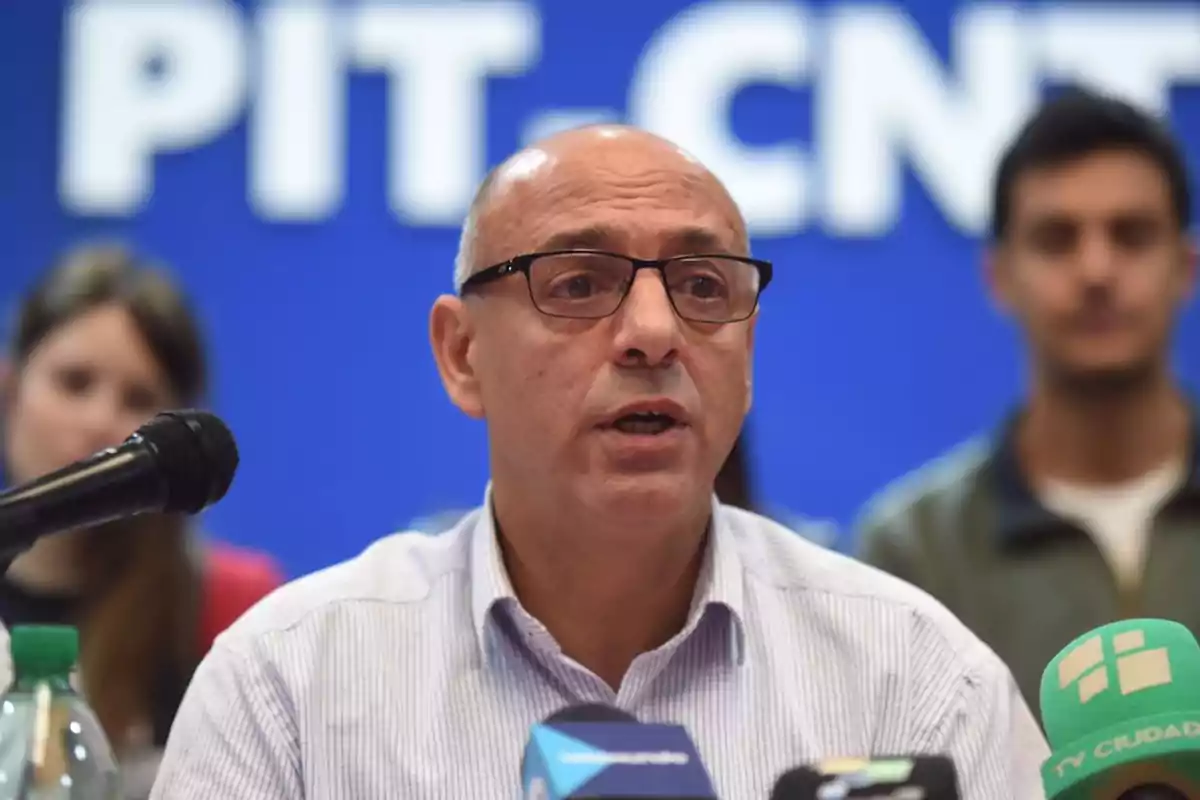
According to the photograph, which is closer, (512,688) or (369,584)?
(512,688)

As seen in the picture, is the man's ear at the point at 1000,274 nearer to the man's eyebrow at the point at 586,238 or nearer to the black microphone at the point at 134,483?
the man's eyebrow at the point at 586,238

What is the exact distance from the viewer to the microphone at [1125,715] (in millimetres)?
1230

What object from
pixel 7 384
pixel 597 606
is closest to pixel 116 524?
pixel 7 384

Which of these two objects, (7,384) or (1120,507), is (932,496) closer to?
(1120,507)

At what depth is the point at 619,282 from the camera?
1.67 meters

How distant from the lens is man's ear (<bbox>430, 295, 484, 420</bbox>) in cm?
186

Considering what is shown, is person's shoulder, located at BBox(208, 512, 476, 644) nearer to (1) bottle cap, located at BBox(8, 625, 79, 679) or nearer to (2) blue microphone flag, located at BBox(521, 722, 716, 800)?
(1) bottle cap, located at BBox(8, 625, 79, 679)

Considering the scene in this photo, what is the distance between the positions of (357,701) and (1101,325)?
5.57ft

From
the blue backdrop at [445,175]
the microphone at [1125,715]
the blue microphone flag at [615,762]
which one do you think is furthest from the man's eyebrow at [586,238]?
the blue backdrop at [445,175]

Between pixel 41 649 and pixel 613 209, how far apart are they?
74 cm

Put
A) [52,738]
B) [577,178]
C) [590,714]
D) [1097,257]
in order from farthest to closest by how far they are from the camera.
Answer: [1097,257] → [577,178] → [52,738] → [590,714]

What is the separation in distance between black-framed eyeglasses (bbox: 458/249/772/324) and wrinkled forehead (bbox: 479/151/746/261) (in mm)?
16

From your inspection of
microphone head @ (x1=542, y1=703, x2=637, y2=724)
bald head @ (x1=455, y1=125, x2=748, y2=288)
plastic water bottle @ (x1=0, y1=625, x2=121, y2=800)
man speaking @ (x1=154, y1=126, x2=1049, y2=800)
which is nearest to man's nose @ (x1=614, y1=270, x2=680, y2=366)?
man speaking @ (x1=154, y1=126, x2=1049, y2=800)

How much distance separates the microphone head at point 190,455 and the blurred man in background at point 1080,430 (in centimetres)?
172
